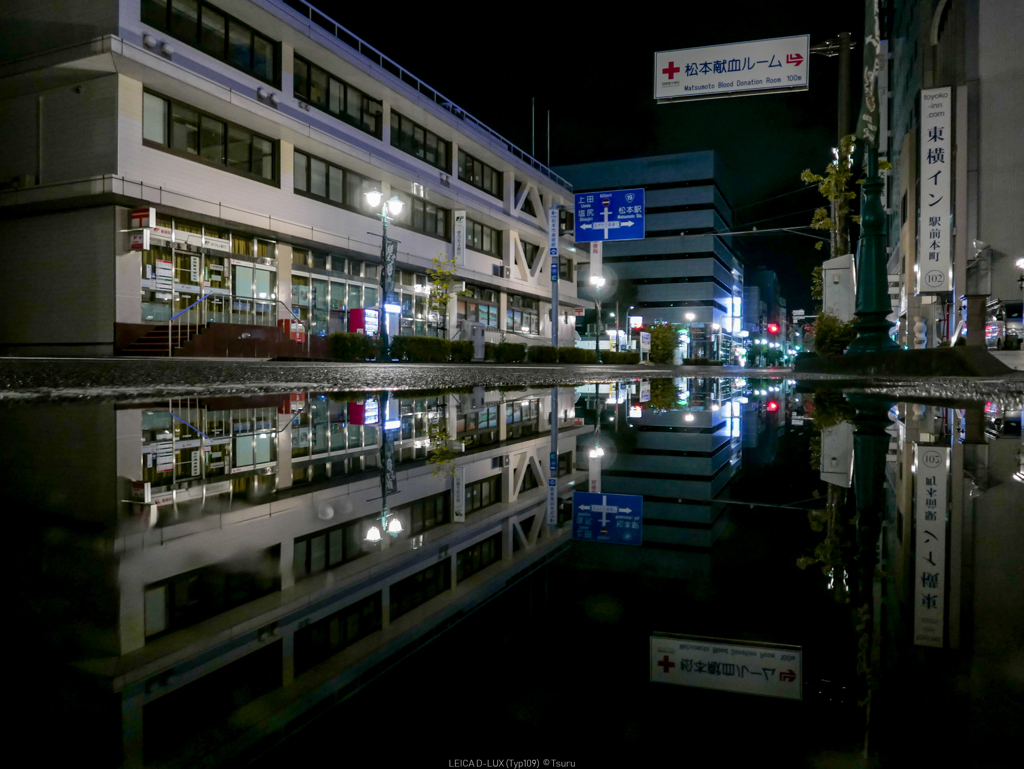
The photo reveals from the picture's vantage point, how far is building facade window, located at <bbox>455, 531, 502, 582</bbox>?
1.56 metres

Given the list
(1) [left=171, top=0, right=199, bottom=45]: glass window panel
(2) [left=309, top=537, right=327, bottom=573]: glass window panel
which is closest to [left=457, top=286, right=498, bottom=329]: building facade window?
(1) [left=171, top=0, right=199, bottom=45]: glass window panel

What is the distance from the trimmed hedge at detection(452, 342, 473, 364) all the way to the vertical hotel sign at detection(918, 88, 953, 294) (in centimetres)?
1693

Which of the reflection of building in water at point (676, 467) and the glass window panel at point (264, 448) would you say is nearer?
the reflection of building in water at point (676, 467)

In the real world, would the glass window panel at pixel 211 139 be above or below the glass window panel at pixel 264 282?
above

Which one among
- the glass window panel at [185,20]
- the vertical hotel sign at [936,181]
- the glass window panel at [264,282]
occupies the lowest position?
the glass window panel at [264,282]

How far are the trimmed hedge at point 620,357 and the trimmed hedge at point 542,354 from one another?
6.88 m

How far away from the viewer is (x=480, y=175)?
44000 millimetres

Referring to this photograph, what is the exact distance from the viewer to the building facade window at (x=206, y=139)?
22.5m

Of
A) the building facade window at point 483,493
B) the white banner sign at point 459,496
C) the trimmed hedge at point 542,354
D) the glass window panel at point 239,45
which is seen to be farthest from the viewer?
the trimmed hedge at point 542,354

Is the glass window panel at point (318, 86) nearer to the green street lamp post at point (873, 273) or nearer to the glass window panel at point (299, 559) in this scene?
the green street lamp post at point (873, 273)

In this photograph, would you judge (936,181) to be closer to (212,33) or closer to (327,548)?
(327,548)

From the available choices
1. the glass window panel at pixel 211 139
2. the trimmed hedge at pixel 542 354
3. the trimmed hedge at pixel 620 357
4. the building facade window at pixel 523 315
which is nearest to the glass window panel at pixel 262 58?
the glass window panel at pixel 211 139

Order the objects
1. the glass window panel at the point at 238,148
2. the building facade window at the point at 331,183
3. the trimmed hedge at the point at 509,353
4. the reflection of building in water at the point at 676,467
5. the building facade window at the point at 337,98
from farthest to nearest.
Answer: the trimmed hedge at the point at 509,353 < the building facade window at the point at 337,98 < the building facade window at the point at 331,183 < the glass window panel at the point at 238,148 < the reflection of building in water at the point at 676,467

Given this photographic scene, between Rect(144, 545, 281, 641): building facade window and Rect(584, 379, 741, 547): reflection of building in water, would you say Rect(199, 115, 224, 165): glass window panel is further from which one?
Rect(144, 545, 281, 641): building facade window
